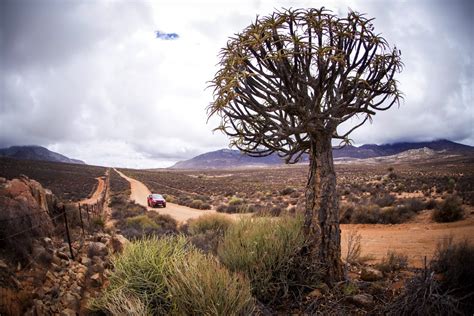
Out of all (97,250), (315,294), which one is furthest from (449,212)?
(97,250)

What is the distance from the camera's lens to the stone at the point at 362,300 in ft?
13.6

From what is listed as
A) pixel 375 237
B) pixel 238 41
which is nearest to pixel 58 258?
pixel 238 41

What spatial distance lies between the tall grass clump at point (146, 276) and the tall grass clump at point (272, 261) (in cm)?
107

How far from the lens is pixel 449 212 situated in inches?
427

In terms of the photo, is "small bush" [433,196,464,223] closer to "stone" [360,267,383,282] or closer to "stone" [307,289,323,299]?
"stone" [360,267,383,282]

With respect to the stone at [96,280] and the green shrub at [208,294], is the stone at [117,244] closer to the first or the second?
the stone at [96,280]

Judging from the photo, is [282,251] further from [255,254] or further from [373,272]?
[373,272]

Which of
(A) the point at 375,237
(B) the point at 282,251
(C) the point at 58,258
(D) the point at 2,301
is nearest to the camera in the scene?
(D) the point at 2,301

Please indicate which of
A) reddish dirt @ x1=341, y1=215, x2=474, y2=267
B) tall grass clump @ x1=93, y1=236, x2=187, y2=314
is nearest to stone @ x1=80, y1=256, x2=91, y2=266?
tall grass clump @ x1=93, y1=236, x2=187, y2=314

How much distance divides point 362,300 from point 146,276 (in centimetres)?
351

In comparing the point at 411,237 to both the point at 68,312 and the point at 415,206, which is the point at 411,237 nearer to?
the point at 415,206

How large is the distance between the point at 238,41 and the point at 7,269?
229 inches

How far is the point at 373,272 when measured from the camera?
5469 mm

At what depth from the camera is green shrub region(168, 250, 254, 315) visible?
326 centimetres
